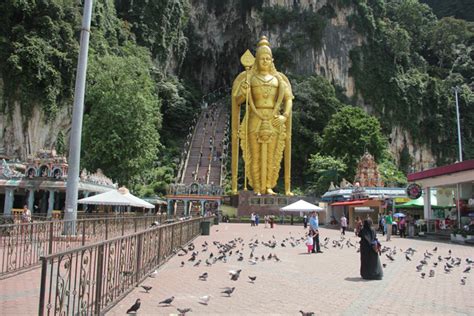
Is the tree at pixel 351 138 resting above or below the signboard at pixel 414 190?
above

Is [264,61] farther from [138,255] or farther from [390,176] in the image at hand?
[138,255]

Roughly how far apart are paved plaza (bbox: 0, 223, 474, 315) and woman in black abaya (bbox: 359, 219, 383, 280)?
18 centimetres

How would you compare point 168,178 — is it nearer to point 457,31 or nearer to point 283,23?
point 283,23

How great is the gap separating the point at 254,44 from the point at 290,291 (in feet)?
178

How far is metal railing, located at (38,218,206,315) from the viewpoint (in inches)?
156

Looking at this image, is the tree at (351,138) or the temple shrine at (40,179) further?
the tree at (351,138)

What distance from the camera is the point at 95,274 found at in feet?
16.0

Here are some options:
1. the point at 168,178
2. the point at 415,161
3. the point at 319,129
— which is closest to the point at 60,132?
the point at 168,178

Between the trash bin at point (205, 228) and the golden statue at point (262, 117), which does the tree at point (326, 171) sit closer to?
the golden statue at point (262, 117)

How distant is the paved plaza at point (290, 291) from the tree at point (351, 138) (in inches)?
1257

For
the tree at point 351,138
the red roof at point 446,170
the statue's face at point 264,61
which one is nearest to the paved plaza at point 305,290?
the red roof at point 446,170

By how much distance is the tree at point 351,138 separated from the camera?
41.6 meters

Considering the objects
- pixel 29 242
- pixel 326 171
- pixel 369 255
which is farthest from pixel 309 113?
pixel 29 242

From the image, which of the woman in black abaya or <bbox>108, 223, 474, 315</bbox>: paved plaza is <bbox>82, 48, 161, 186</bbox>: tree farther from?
the woman in black abaya
